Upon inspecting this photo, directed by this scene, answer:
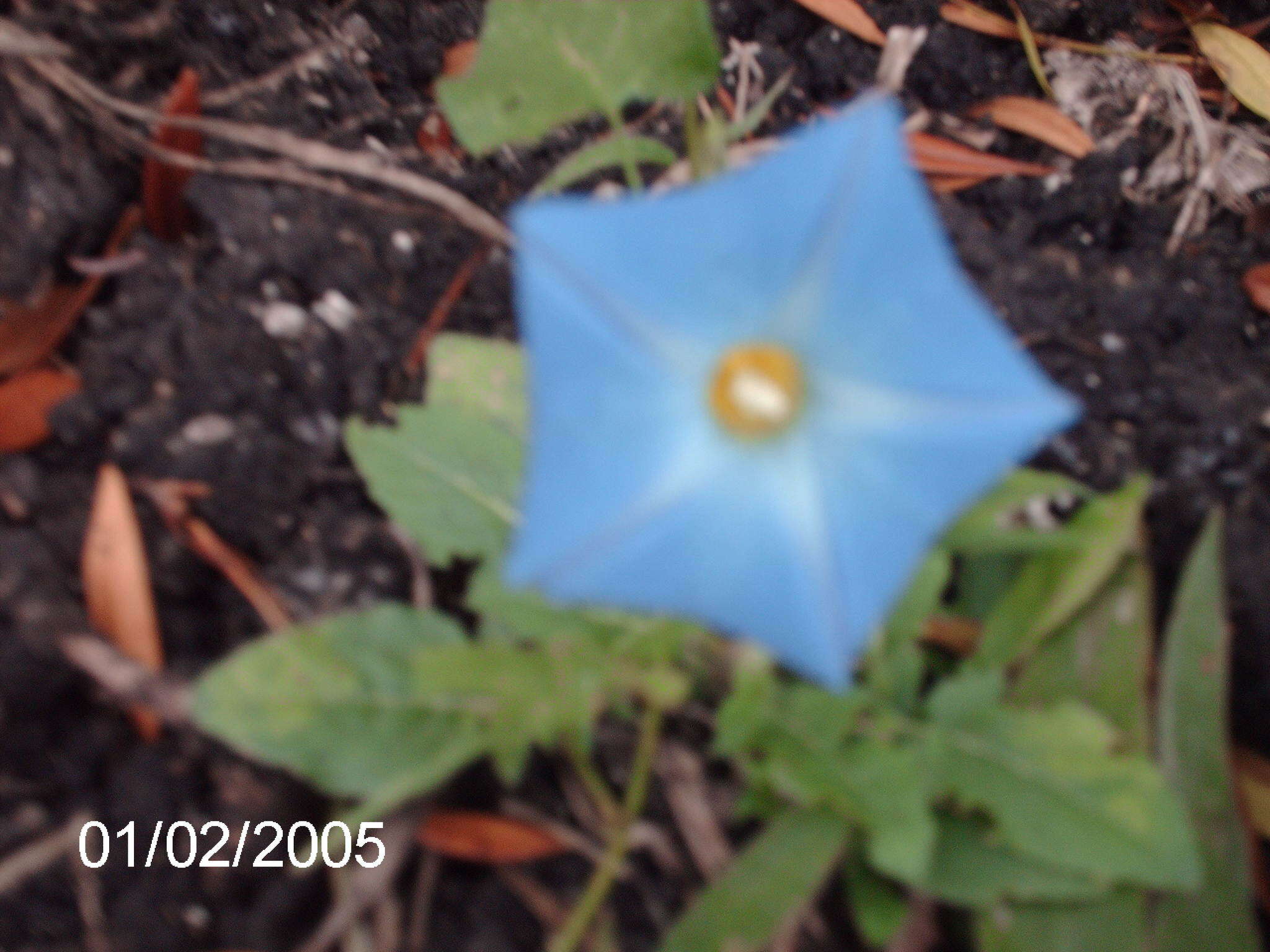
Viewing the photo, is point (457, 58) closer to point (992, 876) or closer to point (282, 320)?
point (282, 320)

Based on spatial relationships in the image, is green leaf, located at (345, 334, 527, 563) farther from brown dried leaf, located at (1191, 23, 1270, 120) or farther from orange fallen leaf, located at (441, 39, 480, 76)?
brown dried leaf, located at (1191, 23, 1270, 120)

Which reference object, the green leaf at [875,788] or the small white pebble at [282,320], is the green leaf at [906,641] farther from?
the small white pebble at [282,320]

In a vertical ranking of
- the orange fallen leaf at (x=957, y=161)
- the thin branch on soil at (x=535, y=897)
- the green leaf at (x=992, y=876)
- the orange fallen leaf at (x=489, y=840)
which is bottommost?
the thin branch on soil at (x=535, y=897)

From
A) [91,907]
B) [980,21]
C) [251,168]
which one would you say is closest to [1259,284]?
[980,21]

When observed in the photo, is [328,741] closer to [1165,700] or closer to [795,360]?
[795,360]

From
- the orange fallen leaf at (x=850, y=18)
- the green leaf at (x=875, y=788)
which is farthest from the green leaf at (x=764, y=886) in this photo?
the orange fallen leaf at (x=850, y=18)
